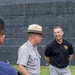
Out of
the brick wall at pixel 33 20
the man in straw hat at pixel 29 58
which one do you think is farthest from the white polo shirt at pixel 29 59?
the brick wall at pixel 33 20

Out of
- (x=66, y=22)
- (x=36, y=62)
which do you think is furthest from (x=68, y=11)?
(x=36, y=62)

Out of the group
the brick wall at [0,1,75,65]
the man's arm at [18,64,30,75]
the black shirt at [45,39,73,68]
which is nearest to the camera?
the man's arm at [18,64,30,75]

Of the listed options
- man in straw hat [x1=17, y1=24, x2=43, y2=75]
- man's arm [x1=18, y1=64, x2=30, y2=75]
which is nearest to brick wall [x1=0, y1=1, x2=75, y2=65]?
man in straw hat [x1=17, y1=24, x2=43, y2=75]

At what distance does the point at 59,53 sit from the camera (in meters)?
7.23

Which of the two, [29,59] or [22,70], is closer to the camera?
[22,70]

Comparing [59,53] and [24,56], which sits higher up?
[24,56]

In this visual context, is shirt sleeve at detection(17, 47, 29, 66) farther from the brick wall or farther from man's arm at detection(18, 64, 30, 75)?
the brick wall

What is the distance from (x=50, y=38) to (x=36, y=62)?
11367mm

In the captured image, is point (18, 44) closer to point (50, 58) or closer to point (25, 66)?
point (50, 58)

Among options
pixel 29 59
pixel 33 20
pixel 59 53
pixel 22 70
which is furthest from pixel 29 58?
pixel 33 20

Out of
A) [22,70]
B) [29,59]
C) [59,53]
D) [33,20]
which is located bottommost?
[33,20]

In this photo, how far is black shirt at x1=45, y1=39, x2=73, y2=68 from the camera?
7.16 meters

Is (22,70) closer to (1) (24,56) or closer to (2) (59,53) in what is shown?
(1) (24,56)

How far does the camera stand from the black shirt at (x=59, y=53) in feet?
23.5
